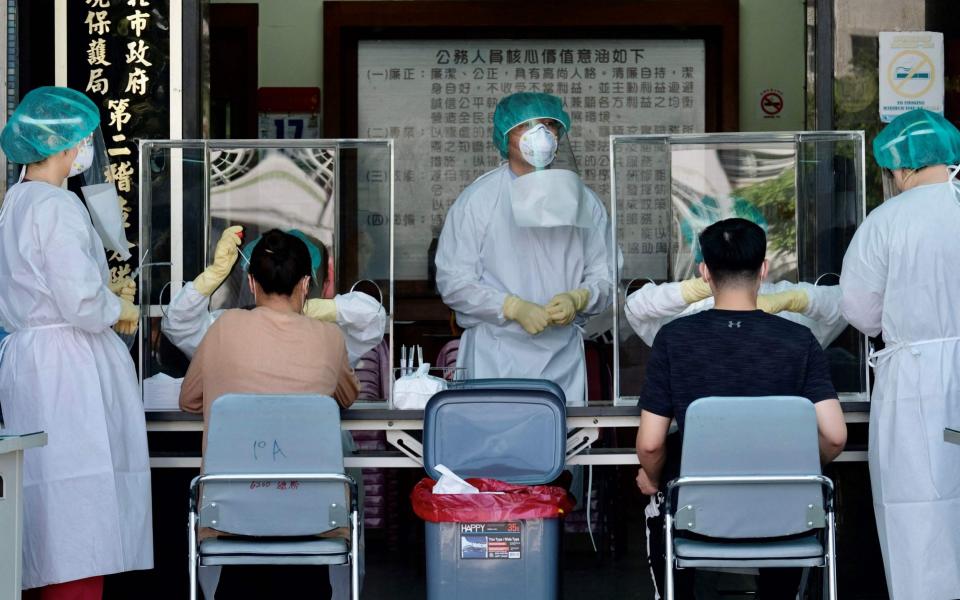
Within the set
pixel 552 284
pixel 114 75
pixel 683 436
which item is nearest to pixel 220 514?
pixel 683 436

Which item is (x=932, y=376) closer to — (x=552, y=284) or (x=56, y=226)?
(x=552, y=284)

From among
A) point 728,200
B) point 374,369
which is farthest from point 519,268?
point 728,200

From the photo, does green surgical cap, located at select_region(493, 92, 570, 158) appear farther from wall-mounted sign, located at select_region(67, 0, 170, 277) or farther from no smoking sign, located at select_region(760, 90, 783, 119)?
no smoking sign, located at select_region(760, 90, 783, 119)

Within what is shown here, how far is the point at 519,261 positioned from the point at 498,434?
1.15 metres

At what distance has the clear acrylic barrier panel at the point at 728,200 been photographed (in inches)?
163

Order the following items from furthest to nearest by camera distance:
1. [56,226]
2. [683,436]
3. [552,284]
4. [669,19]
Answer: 1. [669,19]
2. [552,284]
3. [56,226]
4. [683,436]

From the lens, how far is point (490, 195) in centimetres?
451

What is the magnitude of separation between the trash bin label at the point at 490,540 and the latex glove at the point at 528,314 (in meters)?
1.05

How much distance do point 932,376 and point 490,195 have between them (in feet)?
5.27

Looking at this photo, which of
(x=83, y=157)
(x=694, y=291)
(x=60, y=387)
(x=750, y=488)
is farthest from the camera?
(x=694, y=291)

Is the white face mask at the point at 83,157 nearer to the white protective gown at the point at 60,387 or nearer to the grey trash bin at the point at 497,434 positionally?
the white protective gown at the point at 60,387

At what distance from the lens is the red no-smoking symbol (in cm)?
646

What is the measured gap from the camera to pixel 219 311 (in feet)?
13.9

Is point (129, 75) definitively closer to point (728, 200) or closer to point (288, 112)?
point (288, 112)
